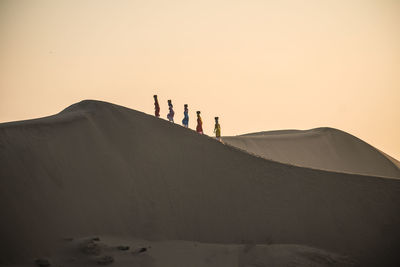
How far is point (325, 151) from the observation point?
3231cm

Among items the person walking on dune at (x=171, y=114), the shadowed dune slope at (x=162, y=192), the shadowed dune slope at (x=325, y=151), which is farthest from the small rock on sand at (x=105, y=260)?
the shadowed dune slope at (x=325, y=151)

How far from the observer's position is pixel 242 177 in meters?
16.5

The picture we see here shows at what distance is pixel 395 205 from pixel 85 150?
33.1ft

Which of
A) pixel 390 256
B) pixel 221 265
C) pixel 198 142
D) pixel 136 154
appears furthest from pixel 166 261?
pixel 390 256

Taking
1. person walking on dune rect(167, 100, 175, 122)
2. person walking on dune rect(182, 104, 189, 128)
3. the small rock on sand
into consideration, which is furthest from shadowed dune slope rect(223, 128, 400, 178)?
the small rock on sand

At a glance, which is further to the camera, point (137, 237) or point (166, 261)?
point (137, 237)

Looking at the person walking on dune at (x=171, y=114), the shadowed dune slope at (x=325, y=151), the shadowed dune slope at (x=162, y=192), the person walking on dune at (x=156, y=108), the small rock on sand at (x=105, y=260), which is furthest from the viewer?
the shadowed dune slope at (x=325, y=151)

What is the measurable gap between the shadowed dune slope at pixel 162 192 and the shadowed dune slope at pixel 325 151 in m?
11.8

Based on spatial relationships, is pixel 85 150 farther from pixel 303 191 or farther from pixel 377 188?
pixel 377 188

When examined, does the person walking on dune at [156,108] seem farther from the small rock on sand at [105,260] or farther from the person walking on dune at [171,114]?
the small rock on sand at [105,260]

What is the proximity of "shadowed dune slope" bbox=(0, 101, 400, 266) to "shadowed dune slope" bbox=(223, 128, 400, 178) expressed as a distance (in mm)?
11809

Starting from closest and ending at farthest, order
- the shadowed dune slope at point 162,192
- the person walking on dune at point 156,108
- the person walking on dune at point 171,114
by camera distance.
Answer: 1. the shadowed dune slope at point 162,192
2. the person walking on dune at point 156,108
3. the person walking on dune at point 171,114

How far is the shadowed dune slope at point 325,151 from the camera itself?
30.0 m

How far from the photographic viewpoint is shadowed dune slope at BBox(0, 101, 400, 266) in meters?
12.7
